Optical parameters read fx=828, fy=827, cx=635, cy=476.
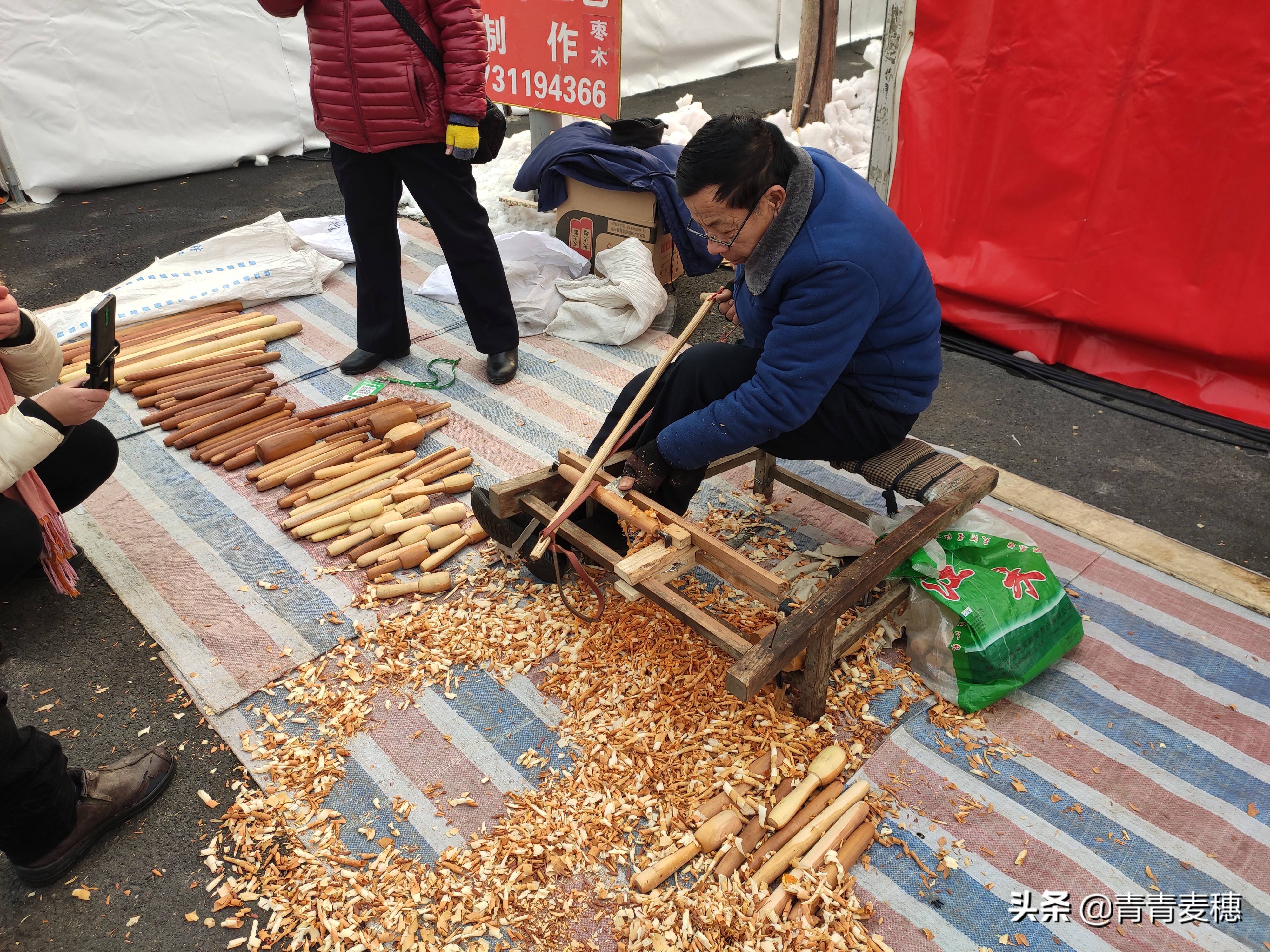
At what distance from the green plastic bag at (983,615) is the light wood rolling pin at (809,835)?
0.47 m

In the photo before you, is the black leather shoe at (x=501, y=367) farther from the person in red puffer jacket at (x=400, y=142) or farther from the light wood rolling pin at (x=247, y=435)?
the light wood rolling pin at (x=247, y=435)

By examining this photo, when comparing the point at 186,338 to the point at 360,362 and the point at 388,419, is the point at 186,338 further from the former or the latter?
the point at 388,419

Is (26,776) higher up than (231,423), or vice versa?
(26,776)

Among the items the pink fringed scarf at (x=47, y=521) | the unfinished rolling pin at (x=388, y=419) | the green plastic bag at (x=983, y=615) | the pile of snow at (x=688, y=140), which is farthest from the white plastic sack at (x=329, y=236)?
the green plastic bag at (x=983, y=615)

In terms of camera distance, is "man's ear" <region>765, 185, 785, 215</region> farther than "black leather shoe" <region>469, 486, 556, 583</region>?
No

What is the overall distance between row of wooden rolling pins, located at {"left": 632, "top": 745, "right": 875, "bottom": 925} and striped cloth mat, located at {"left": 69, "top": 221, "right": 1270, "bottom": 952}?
100mm

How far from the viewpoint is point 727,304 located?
9.48 ft

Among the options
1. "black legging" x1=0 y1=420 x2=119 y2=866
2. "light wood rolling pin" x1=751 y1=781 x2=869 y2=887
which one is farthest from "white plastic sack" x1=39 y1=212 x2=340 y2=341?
"light wood rolling pin" x1=751 y1=781 x2=869 y2=887

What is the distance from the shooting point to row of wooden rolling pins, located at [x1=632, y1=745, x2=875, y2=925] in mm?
1923

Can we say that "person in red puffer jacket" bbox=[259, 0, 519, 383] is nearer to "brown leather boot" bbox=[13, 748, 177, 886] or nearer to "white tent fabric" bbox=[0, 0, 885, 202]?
"brown leather boot" bbox=[13, 748, 177, 886]

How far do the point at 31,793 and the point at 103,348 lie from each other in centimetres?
115

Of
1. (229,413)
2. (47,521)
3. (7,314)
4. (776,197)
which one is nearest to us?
(776,197)

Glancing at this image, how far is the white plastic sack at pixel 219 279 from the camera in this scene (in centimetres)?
430

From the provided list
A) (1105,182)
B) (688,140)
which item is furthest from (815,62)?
(1105,182)
